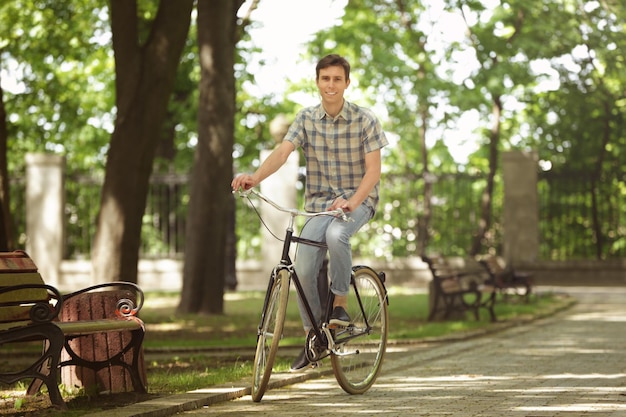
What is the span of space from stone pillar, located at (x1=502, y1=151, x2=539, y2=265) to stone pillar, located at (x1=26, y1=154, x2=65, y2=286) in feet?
30.4

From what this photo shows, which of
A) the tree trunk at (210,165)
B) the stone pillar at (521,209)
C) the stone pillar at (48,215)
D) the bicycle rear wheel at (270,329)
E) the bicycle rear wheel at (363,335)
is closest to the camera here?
the bicycle rear wheel at (270,329)

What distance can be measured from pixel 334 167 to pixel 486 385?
199cm

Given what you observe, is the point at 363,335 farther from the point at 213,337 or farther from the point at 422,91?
the point at 422,91

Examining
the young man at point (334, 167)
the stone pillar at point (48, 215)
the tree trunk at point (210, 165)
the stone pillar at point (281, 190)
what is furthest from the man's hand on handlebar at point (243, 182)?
the stone pillar at point (48, 215)

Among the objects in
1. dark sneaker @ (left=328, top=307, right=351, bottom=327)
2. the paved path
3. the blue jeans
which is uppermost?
the blue jeans

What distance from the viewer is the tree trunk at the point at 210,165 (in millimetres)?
16359

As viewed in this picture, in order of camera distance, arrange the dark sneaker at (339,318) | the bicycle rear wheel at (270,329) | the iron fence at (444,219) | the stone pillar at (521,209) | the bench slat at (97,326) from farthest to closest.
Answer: the iron fence at (444,219) < the stone pillar at (521,209) < the dark sneaker at (339,318) < the bicycle rear wheel at (270,329) < the bench slat at (97,326)

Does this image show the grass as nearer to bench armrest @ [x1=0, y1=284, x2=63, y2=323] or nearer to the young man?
bench armrest @ [x1=0, y1=284, x2=63, y2=323]

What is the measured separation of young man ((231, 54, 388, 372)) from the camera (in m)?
7.81

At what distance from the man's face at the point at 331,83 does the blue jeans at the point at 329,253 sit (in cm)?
72

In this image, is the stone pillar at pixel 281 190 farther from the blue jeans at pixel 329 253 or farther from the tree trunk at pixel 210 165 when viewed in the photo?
the blue jeans at pixel 329 253

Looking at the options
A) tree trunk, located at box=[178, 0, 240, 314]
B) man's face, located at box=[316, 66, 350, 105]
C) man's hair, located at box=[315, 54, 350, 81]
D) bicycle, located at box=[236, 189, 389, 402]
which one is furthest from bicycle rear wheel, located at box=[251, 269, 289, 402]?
tree trunk, located at box=[178, 0, 240, 314]

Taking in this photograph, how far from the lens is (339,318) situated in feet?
26.1

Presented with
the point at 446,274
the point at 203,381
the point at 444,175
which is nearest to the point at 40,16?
the point at 444,175
